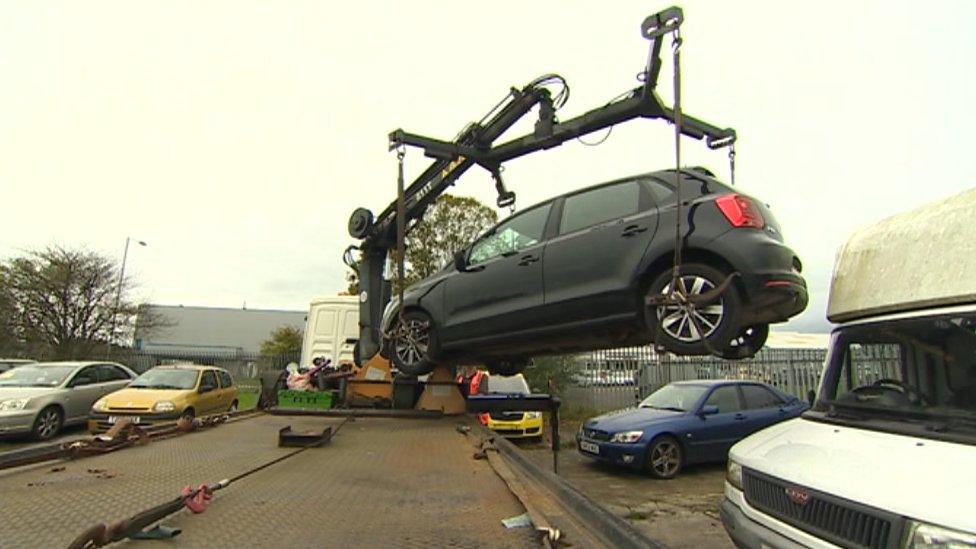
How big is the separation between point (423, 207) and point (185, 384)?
16.0 feet

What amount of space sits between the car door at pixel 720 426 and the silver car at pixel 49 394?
9.90 meters

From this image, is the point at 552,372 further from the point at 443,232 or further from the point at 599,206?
the point at 599,206

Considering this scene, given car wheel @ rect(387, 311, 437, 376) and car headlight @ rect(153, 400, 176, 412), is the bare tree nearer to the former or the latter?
car headlight @ rect(153, 400, 176, 412)

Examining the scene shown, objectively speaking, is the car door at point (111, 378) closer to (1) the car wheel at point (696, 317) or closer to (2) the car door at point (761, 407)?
(1) the car wheel at point (696, 317)

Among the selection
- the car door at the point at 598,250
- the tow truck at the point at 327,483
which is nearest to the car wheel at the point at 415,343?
the tow truck at the point at 327,483

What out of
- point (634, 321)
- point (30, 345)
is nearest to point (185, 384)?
point (634, 321)

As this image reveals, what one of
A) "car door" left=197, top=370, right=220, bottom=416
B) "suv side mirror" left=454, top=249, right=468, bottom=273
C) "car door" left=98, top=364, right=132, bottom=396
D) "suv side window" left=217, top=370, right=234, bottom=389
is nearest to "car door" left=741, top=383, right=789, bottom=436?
"suv side mirror" left=454, top=249, right=468, bottom=273

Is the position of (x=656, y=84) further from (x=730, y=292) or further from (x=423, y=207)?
(x=423, y=207)

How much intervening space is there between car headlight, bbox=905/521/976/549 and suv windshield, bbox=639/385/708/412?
22.6 feet

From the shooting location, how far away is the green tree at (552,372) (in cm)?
1497

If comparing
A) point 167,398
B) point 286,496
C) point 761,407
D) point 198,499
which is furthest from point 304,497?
point 761,407

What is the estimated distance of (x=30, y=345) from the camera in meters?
20.1

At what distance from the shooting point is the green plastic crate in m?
6.70

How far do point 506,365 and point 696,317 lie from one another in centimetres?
320
